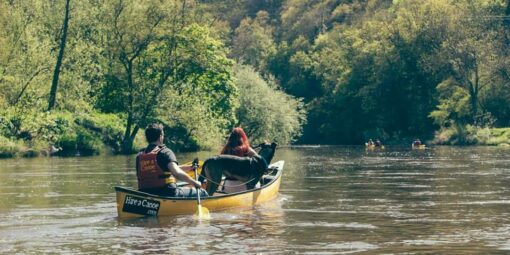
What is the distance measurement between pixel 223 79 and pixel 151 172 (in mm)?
55318

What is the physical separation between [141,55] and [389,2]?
2578 inches

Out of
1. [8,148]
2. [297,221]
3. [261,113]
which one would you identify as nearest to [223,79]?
[261,113]

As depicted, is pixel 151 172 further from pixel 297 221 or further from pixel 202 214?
pixel 297 221

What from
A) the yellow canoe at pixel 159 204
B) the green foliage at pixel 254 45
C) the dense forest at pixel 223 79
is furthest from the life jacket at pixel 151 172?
the green foliage at pixel 254 45

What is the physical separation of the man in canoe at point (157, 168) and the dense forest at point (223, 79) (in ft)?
113

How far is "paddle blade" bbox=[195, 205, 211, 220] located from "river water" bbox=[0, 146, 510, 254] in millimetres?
249

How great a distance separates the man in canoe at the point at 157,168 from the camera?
2030cm

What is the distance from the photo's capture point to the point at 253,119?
8100cm

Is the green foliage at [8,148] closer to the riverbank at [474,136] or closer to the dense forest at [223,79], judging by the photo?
the dense forest at [223,79]

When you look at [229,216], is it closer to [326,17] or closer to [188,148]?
[188,148]

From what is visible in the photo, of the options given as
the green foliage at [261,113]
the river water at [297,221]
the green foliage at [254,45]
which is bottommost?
→ the river water at [297,221]

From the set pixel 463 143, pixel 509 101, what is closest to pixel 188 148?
pixel 463 143

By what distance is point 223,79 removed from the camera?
249 ft

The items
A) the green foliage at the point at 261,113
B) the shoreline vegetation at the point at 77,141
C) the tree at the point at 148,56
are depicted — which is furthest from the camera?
the green foliage at the point at 261,113
